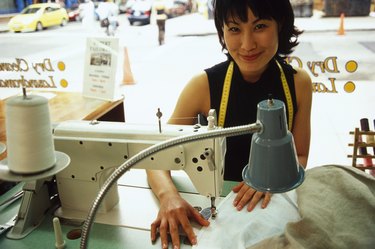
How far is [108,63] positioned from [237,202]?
135 centimetres

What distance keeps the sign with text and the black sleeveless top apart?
30.8 inches

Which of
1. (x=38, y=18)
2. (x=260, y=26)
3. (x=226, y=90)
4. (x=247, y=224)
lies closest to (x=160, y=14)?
(x=38, y=18)

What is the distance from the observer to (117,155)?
113cm

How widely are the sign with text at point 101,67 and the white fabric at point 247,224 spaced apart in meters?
1.29

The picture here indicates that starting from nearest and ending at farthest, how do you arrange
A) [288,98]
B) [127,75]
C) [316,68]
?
[288,98] → [316,68] → [127,75]

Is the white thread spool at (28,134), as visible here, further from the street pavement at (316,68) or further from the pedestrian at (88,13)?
the pedestrian at (88,13)

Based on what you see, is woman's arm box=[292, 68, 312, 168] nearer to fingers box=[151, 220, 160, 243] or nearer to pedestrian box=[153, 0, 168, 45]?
fingers box=[151, 220, 160, 243]

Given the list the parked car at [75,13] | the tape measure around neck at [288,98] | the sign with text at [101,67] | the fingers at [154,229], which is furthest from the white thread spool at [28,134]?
the parked car at [75,13]

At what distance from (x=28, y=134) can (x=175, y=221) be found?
473mm

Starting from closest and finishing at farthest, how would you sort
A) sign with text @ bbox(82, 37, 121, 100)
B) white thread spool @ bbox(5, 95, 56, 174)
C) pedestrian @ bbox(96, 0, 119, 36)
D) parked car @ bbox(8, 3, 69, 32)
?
white thread spool @ bbox(5, 95, 56, 174)
sign with text @ bbox(82, 37, 121, 100)
pedestrian @ bbox(96, 0, 119, 36)
parked car @ bbox(8, 3, 69, 32)

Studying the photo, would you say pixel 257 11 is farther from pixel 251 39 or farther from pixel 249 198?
pixel 249 198

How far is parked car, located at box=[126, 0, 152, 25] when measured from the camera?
3.34 meters

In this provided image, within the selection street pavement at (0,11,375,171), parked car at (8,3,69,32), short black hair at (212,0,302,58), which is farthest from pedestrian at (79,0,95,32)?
short black hair at (212,0,302,58)

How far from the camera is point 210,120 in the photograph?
1078 mm
